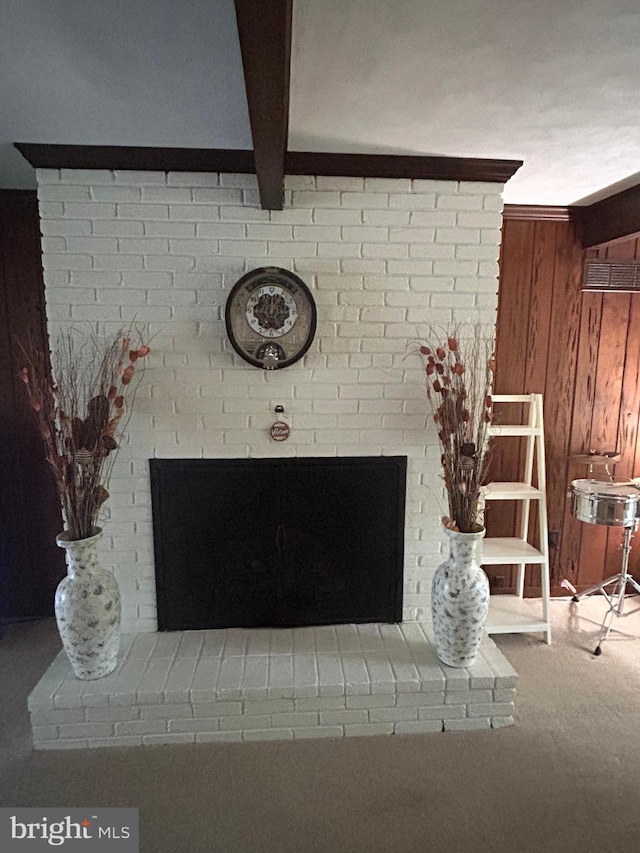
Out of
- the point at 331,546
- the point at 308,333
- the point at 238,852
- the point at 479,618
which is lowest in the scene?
the point at 238,852

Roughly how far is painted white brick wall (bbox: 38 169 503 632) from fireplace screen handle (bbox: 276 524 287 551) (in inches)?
14.8

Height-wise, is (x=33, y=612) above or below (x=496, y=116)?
below

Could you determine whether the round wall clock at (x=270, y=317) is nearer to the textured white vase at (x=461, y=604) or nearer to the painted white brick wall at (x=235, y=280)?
the painted white brick wall at (x=235, y=280)

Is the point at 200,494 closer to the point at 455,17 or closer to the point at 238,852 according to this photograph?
the point at 238,852

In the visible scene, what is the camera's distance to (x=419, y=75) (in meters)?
1.58

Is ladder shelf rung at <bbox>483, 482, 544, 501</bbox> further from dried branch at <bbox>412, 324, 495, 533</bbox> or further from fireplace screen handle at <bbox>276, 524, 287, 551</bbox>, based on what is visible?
fireplace screen handle at <bbox>276, 524, 287, 551</bbox>

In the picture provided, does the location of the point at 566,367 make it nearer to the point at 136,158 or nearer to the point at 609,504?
the point at 609,504

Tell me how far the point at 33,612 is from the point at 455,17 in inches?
133

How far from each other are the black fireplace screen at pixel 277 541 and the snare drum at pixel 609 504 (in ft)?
3.41

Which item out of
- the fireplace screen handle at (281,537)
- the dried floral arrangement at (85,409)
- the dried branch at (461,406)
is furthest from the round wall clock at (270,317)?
the fireplace screen handle at (281,537)

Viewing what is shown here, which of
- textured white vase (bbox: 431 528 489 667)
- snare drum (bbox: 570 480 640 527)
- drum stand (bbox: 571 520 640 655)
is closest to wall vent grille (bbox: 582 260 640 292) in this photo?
snare drum (bbox: 570 480 640 527)

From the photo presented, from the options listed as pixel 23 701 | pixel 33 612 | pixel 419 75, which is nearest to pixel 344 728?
pixel 23 701

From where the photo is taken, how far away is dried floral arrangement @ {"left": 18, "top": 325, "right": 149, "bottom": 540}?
2.18 metres

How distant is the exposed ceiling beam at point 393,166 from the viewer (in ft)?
7.62
